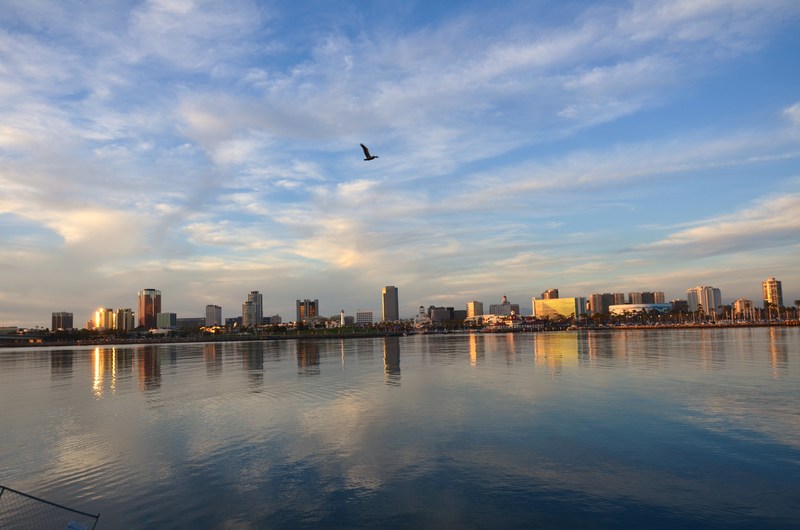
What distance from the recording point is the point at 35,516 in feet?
57.4

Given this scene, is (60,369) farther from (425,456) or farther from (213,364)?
(425,456)

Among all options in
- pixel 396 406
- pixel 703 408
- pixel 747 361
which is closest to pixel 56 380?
pixel 396 406

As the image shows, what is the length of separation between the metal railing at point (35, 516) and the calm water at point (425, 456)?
920 mm

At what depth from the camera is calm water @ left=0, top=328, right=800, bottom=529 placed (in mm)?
17453

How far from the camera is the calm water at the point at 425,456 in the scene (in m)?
17.5

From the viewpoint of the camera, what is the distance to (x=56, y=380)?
66.2m

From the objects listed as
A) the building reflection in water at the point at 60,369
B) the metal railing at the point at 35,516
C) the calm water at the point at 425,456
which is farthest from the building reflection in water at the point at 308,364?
the metal railing at the point at 35,516

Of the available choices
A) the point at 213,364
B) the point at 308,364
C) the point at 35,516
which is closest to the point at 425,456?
the point at 35,516

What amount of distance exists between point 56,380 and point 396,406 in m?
54.0

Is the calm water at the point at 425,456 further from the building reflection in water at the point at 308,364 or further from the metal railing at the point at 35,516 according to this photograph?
the building reflection in water at the point at 308,364

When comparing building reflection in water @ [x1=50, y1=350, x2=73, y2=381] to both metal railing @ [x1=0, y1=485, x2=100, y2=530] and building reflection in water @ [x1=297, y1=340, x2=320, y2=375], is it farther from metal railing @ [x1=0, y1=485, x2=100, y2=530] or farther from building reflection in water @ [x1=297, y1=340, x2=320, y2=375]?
metal railing @ [x1=0, y1=485, x2=100, y2=530]

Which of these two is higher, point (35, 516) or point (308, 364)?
point (35, 516)

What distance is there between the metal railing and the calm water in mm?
920

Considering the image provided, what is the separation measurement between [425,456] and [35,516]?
15526 millimetres
